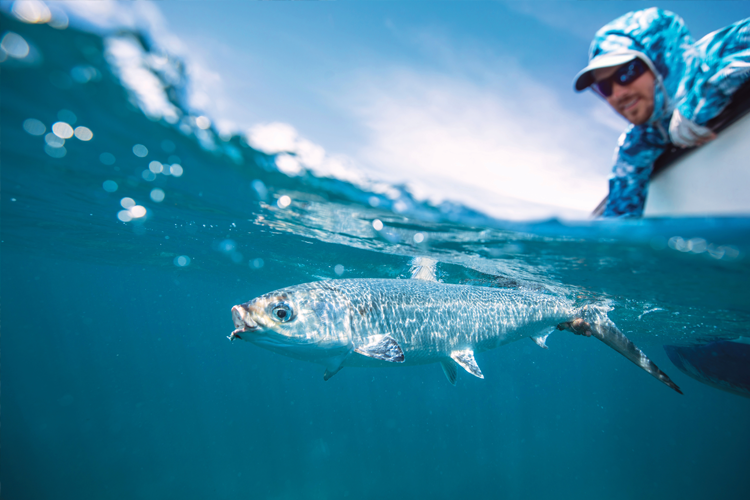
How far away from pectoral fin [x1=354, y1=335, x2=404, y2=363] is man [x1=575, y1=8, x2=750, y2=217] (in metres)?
3.92

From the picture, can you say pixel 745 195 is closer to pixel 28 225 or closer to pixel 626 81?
pixel 626 81

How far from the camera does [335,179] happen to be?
666cm

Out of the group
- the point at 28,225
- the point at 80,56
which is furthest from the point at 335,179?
the point at 28,225

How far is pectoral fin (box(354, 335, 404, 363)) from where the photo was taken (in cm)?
451

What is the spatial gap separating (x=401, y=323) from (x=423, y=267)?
7983 mm

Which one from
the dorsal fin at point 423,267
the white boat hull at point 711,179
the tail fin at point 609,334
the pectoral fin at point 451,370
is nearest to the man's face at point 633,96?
the white boat hull at point 711,179

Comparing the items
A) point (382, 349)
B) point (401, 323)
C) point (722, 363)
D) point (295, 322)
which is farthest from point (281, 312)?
point (722, 363)

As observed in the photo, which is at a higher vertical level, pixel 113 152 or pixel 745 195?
pixel 113 152

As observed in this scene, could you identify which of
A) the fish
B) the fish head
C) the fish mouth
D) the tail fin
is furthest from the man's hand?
the fish mouth

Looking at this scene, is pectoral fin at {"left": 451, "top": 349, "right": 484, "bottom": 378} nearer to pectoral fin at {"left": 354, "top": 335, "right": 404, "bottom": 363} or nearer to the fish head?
pectoral fin at {"left": 354, "top": 335, "right": 404, "bottom": 363}

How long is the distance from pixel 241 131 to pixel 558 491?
1804 inches

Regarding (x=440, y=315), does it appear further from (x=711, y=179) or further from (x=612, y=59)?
(x=612, y=59)

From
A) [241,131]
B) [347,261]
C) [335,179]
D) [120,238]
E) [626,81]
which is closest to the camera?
[626,81]

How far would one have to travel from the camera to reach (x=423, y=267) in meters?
13.3
